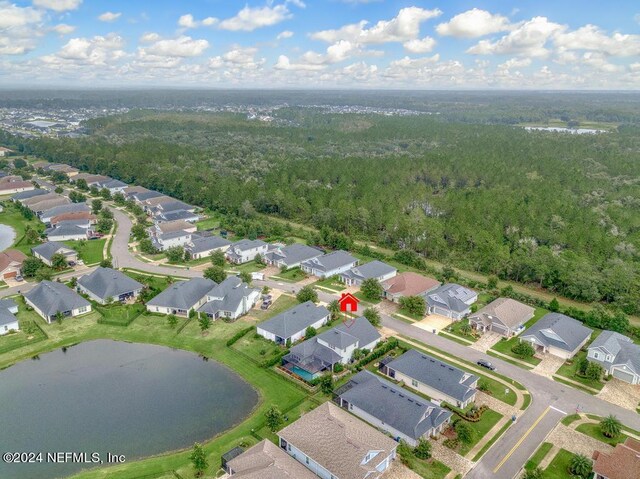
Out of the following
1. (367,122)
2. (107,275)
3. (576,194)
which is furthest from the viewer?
(367,122)

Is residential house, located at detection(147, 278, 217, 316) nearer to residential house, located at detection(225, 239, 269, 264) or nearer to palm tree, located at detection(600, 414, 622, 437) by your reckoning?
residential house, located at detection(225, 239, 269, 264)

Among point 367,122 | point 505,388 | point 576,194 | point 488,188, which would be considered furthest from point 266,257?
point 367,122

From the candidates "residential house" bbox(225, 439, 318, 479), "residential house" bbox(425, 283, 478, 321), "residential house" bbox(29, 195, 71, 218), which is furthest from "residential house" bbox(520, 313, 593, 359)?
"residential house" bbox(29, 195, 71, 218)

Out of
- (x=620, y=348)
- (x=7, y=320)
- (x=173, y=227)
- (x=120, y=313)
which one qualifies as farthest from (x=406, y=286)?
(x=7, y=320)

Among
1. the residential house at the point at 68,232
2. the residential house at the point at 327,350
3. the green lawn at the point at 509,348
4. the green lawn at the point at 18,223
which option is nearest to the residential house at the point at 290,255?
the residential house at the point at 327,350

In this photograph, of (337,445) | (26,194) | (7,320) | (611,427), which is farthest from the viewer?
(26,194)

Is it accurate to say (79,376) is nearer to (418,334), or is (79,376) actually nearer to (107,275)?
(107,275)

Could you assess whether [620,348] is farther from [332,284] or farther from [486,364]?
[332,284]
